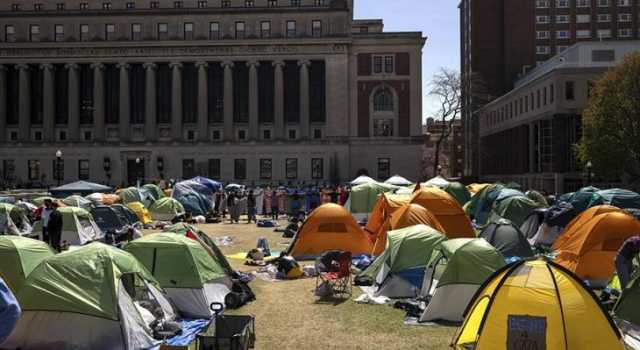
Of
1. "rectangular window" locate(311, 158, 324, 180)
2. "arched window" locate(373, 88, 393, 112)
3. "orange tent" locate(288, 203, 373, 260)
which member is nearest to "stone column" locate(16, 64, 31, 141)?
"rectangular window" locate(311, 158, 324, 180)

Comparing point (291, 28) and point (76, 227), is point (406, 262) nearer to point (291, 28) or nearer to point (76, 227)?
point (76, 227)

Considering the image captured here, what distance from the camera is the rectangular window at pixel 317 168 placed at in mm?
73838

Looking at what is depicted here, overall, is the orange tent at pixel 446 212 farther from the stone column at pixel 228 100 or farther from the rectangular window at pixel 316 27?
the rectangular window at pixel 316 27

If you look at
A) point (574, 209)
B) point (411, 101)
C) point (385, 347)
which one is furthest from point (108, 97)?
point (385, 347)

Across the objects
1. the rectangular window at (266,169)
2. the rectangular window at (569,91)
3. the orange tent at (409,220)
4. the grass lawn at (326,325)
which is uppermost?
the rectangular window at (569,91)

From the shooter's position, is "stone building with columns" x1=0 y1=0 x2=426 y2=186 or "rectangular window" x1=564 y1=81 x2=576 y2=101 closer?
"rectangular window" x1=564 y1=81 x2=576 y2=101

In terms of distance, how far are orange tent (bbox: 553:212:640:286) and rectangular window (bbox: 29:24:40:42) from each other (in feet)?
239

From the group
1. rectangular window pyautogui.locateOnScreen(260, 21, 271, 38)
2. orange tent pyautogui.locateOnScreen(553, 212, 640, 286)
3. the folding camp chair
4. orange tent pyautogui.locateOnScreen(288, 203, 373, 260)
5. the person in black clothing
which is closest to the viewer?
the folding camp chair

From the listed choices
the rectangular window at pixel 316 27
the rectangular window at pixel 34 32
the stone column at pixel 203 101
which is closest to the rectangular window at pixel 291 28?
the rectangular window at pixel 316 27

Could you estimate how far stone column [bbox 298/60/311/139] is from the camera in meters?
73.8

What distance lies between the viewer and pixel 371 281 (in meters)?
17.3

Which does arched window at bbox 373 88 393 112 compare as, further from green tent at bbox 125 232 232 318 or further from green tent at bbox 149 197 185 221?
green tent at bbox 125 232 232 318

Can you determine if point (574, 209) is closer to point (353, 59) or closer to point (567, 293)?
point (567, 293)

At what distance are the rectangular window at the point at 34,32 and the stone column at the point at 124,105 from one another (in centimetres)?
1066
